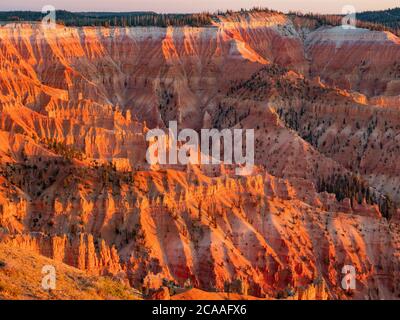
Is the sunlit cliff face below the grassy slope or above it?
below

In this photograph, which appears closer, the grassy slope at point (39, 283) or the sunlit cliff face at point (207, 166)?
the grassy slope at point (39, 283)

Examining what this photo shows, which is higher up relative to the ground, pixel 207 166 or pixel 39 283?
pixel 39 283

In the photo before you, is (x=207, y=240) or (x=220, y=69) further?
(x=220, y=69)

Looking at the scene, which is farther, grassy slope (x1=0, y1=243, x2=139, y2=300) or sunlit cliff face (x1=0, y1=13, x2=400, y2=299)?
sunlit cliff face (x1=0, y1=13, x2=400, y2=299)

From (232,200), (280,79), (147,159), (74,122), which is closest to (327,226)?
(232,200)

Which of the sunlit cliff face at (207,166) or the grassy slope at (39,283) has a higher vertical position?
the grassy slope at (39,283)

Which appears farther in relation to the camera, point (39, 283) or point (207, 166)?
point (207, 166)

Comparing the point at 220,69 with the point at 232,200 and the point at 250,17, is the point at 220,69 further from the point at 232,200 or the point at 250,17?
the point at 232,200
